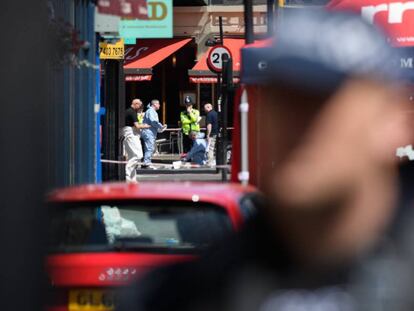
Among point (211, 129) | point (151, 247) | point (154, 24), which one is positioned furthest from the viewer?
point (211, 129)

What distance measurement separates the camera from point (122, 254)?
6.20 metres

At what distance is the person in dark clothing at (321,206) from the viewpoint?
203 centimetres

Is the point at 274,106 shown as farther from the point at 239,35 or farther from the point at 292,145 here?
the point at 239,35

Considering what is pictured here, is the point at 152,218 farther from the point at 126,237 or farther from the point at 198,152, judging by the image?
the point at 198,152

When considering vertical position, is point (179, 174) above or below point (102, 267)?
below

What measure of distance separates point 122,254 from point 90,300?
1.11 feet

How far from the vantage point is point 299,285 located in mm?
2016

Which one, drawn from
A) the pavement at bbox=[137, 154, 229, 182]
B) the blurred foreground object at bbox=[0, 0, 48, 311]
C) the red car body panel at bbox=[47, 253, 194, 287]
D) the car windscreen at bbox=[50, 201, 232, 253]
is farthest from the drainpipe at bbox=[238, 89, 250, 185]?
the pavement at bbox=[137, 154, 229, 182]

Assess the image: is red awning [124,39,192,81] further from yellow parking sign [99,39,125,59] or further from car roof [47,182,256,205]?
car roof [47,182,256,205]

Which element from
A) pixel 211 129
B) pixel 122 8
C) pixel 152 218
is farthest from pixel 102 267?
pixel 211 129

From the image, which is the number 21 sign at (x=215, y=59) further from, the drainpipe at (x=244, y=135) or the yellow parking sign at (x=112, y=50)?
the drainpipe at (x=244, y=135)

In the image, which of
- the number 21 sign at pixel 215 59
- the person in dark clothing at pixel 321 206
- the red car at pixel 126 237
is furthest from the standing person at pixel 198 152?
the person in dark clothing at pixel 321 206

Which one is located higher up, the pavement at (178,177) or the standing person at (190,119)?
the standing person at (190,119)

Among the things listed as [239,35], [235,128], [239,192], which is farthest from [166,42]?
[239,192]
